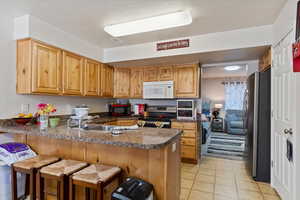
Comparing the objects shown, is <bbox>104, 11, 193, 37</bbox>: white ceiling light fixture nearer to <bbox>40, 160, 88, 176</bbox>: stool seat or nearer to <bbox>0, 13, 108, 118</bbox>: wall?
<bbox>0, 13, 108, 118</bbox>: wall

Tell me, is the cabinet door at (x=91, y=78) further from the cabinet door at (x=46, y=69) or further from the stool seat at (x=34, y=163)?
the stool seat at (x=34, y=163)

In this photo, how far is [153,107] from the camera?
4234 mm

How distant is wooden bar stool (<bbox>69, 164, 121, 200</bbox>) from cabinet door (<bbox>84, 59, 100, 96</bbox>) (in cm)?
214

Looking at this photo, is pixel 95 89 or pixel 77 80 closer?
pixel 77 80

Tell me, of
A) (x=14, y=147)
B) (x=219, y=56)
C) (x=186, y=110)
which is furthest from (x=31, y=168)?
(x=219, y=56)

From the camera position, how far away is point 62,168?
155 cm

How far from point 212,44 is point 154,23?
3.79 ft

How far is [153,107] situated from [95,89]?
4.89ft

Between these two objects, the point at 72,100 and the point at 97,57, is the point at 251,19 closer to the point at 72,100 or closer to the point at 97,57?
the point at 97,57

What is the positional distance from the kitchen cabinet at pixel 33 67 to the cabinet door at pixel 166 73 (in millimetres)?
2248

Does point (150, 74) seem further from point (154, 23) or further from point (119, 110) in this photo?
point (154, 23)

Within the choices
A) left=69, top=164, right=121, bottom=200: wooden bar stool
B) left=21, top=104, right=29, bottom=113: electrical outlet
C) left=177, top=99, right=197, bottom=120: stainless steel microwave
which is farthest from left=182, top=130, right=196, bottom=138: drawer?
left=21, top=104, right=29, bottom=113: electrical outlet

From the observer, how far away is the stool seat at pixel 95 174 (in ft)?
4.45

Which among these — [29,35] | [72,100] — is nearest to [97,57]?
[72,100]
